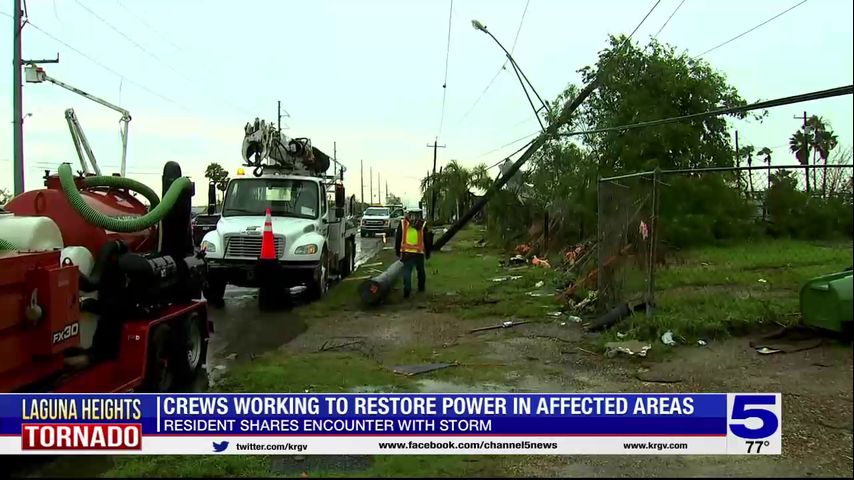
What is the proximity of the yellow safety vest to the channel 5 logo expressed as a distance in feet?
30.9

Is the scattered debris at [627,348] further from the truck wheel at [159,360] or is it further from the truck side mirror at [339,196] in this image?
the truck side mirror at [339,196]

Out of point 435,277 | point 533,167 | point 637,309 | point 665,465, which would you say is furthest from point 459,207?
point 665,465

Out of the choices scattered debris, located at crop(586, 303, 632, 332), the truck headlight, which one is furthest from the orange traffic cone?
scattered debris, located at crop(586, 303, 632, 332)

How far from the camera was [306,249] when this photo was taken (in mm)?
11898

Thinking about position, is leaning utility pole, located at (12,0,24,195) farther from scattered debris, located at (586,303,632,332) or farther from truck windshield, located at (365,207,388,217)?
truck windshield, located at (365,207,388,217)

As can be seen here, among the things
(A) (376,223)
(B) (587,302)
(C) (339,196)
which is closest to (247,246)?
(C) (339,196)

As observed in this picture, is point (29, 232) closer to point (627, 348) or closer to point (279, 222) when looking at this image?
point (627, 348)

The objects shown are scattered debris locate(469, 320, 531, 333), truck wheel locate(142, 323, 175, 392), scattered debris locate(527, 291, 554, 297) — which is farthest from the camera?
scattered debris locate(527, 291, 554, 297)

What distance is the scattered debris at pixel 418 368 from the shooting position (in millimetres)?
7263

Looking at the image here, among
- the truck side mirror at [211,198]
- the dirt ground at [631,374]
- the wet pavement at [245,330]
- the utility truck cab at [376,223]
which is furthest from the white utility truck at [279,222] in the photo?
the utility truck cab at [376,223]

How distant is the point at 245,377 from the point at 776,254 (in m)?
6.99

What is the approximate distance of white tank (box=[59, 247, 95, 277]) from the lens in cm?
531

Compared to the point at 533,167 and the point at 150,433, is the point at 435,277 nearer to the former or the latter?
the point at 533,167

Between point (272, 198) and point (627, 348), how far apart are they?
25.6 feet
